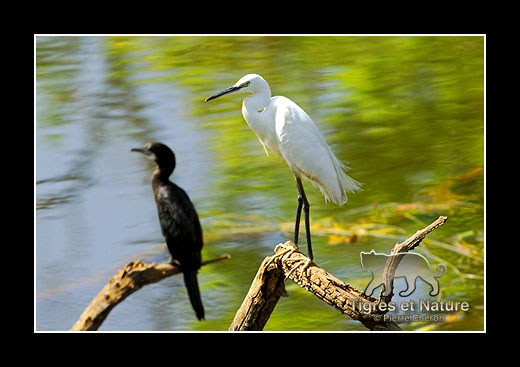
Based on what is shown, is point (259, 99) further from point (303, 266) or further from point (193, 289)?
point (193, 289)

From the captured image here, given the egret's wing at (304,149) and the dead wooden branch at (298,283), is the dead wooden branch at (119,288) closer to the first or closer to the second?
the dead wooden branch at (298,283)

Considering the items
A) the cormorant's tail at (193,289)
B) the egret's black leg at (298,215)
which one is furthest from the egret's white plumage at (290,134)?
the cormorant's tail at (193,289)

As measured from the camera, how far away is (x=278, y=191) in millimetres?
5559

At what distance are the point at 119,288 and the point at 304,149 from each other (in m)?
1.27

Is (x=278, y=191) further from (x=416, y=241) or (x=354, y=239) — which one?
(x=416, y=241)

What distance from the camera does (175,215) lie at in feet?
16.4

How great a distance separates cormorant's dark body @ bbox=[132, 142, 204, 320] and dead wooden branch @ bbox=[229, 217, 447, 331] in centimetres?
43

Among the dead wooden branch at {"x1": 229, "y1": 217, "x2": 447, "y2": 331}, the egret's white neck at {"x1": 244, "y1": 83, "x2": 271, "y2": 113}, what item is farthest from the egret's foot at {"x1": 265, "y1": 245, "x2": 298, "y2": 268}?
the egret's white neck at {"x1": 244, "y1": 83, "x2": 271, "y2": 113}

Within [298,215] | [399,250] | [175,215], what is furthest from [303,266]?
[175,215]

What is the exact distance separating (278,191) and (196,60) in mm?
963

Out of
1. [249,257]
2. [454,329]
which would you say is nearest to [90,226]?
[249,257]

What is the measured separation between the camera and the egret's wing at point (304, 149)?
4898 mm

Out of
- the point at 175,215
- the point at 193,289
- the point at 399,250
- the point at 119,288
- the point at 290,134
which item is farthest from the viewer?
the point at 193,289

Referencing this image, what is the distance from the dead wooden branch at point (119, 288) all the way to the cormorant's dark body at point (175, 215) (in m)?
0.15
